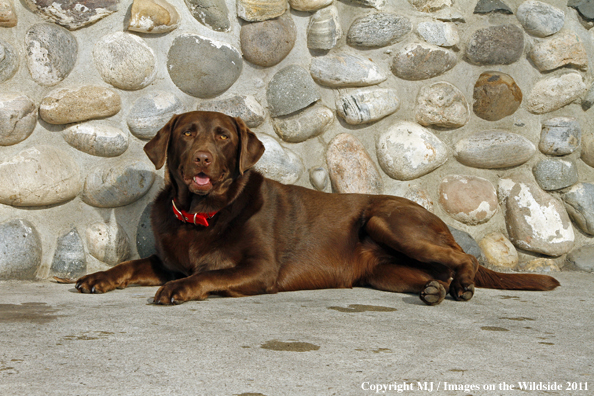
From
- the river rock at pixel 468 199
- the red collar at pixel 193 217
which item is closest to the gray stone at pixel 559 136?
the river rock at pixel 468 199

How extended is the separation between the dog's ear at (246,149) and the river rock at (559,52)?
2.34 m

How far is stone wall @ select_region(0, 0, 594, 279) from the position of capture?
326 centimetres

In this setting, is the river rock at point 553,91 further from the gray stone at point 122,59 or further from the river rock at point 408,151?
the gray stone at point 122,59

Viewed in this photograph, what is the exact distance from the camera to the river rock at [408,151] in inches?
153

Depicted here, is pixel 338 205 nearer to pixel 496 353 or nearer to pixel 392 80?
pixel 392 80

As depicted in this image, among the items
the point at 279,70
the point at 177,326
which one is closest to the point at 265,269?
the point at 177,326

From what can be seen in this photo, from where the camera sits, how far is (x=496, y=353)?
168 cm

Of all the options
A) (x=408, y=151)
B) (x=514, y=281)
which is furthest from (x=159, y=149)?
(x=514, y=281)

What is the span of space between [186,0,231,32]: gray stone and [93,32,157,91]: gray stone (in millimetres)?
411

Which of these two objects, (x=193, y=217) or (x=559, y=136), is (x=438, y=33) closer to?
(x=559, y=136)

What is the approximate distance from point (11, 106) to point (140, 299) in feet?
4.82

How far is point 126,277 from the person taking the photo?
293cm

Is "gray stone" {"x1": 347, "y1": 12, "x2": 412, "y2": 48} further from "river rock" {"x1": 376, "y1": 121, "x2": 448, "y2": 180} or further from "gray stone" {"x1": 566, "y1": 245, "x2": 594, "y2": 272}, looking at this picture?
"gray stone" {"x1": 566, "y1": 245, "x2": 594, "y2": 272}

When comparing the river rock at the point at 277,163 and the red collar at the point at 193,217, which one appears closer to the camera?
the red collar at the point at 193,217
